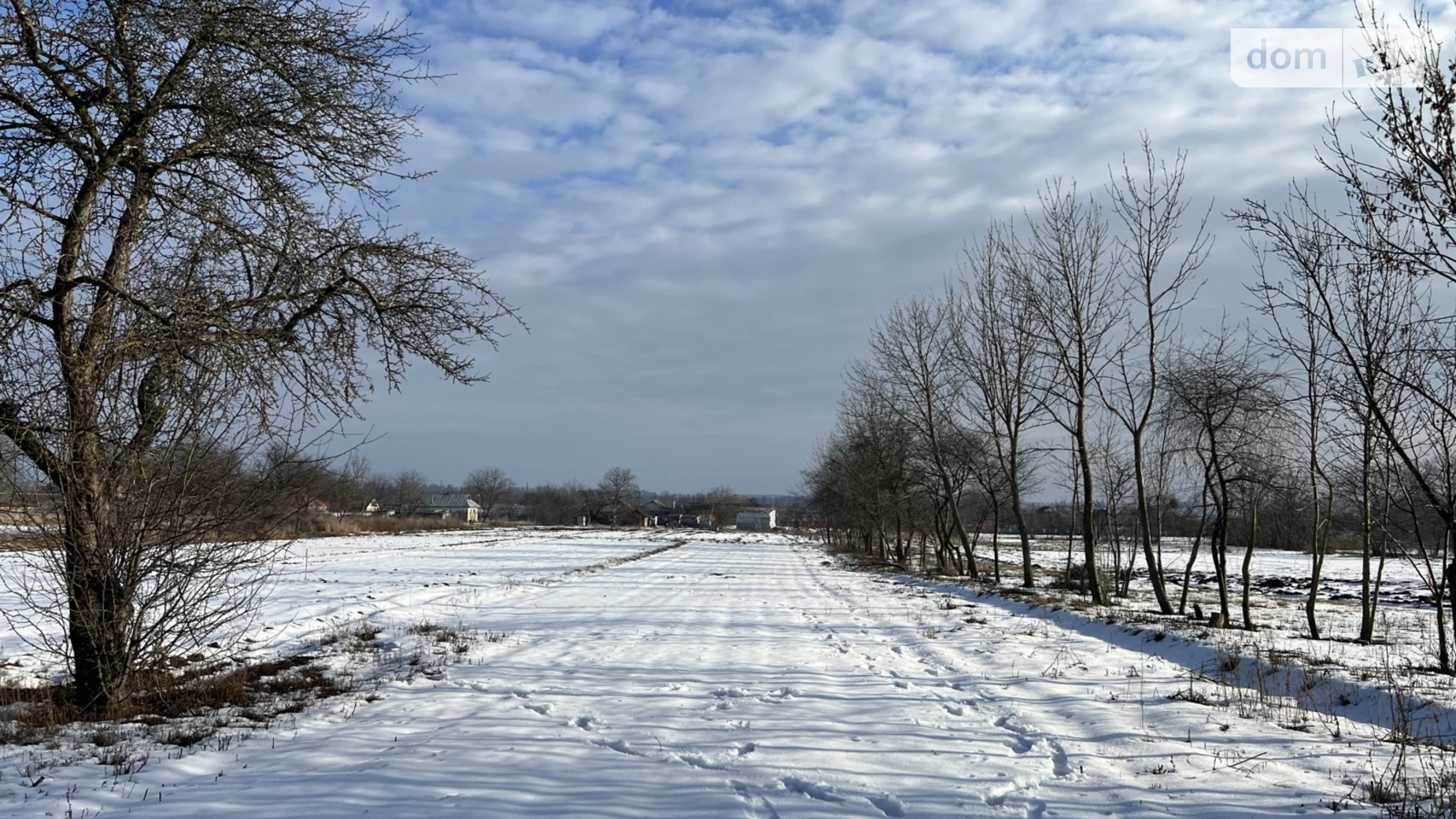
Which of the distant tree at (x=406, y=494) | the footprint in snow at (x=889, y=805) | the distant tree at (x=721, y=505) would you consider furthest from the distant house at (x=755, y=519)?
the footprint in snow at (x=889, y=805)

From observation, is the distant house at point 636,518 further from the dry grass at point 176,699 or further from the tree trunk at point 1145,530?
the dry grass at point 176,699

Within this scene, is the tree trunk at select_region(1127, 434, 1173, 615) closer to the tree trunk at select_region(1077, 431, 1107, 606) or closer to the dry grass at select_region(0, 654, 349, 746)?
the tree trunk at select_region(1077, 431, 1107, 606)

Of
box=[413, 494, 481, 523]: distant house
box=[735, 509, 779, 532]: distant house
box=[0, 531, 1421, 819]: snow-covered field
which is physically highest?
box=[0, 531, 1421, 819]: snow-covered field

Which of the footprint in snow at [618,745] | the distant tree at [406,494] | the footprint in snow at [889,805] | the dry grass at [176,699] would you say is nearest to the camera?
the footprint in snow at [889,805]

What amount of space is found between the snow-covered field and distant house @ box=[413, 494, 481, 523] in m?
131

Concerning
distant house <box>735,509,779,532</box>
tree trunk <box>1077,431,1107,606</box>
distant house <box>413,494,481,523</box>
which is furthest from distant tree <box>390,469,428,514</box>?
tree trunk <box>1077,431,1107,606</box>

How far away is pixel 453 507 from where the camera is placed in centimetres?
14188

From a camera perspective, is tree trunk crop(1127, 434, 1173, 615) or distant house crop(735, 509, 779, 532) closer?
tree trunk crop(1127, 434, 1173, 615)

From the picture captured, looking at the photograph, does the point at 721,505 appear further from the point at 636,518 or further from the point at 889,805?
the point at 889,805

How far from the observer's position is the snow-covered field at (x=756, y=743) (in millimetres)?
4789

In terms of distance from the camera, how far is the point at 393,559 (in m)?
31.8

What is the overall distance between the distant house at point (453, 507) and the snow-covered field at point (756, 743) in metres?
131

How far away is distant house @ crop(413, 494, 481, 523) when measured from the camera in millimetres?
136000

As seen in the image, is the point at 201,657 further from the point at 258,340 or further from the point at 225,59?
the point at 225,59
